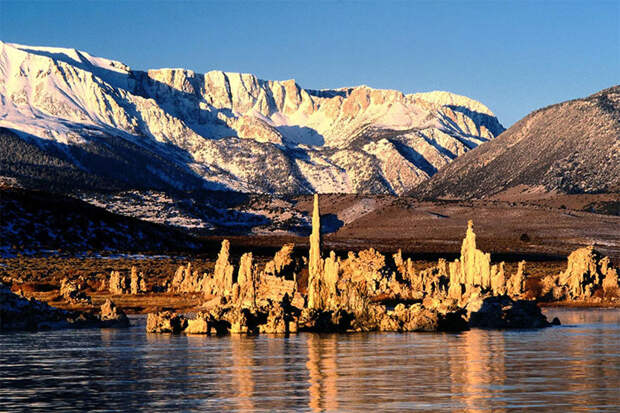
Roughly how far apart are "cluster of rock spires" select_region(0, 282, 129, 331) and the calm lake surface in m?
6.73

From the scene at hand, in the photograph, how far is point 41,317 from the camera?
8306cm

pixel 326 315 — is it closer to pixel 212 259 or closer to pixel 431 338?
pixel 431 338

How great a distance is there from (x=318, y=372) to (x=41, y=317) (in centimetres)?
3927

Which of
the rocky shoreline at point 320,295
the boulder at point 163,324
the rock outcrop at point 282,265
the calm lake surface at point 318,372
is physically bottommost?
the calm lake surface at point 318,372

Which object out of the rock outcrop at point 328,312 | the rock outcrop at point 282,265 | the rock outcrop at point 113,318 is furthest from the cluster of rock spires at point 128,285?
the rock outcrop at point 113,318

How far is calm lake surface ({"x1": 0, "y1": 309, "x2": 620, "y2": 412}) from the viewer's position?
40.2 meters

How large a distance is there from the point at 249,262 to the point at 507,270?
7255 cm

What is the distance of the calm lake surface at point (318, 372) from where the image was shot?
40.2 metres

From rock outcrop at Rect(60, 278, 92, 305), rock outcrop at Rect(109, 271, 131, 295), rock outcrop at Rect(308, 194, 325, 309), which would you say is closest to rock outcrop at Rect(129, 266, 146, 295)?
rock outcrop at Rect(109, 271, 131, 295)

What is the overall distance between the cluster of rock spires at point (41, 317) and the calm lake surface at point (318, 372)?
6.73m

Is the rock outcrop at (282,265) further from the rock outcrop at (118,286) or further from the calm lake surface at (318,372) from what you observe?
the rock outcrop at (118,286)

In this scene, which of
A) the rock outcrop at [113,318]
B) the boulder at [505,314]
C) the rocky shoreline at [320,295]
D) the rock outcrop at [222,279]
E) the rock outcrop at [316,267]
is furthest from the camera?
the rock outcrop at [222,279]

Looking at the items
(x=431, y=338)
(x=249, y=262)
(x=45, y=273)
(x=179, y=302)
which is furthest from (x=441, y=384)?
(x=45, y=273)

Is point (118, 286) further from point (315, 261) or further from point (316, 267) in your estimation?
point (315, 261)
